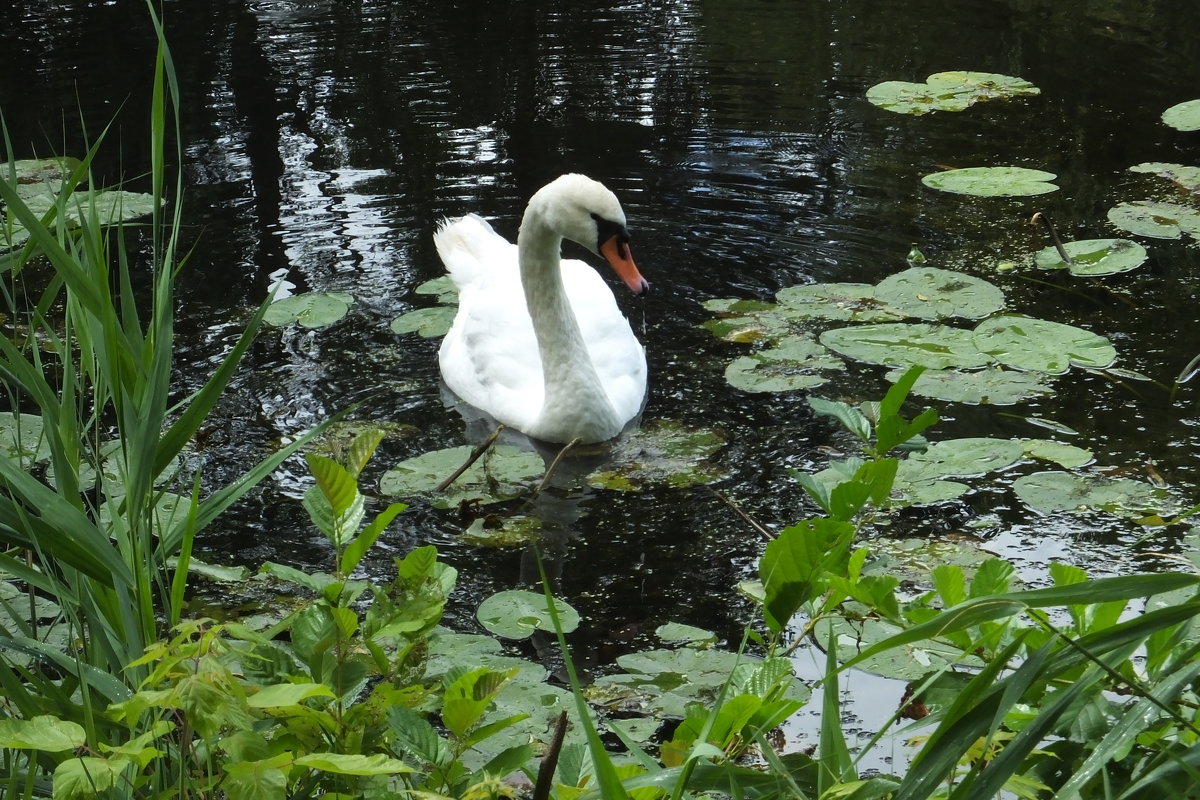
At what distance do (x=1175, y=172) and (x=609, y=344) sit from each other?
11.4 feet

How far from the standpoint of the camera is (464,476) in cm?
455

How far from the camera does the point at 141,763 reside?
1765mm

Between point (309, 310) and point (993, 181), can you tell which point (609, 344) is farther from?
point (993, 181)

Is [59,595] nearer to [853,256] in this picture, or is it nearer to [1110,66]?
[853,256]

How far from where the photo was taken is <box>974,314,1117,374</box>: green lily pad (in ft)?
16.5

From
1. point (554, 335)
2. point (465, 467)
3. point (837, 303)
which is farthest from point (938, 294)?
point (465, 467)

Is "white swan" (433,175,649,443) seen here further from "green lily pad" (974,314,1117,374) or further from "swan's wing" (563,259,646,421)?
"green lily pad" (974,314,1117,374)

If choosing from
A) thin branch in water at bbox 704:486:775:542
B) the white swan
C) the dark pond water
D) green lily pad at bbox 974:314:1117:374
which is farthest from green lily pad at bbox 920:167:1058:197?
thin branch in water at bbox 704:486:775:542

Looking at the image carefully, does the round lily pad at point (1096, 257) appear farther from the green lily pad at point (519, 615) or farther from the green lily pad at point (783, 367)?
the green lily pad at point (519, 615)

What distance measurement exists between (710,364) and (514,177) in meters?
2.55

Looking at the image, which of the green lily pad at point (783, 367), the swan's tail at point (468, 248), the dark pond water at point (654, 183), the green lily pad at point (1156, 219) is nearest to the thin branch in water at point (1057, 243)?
the dark pond water at point (654, 183)

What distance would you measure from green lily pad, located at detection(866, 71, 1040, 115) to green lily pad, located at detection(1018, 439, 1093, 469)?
4046 millimetres

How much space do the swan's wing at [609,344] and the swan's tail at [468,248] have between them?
45 centimetres

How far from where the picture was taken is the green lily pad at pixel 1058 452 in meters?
4.40
